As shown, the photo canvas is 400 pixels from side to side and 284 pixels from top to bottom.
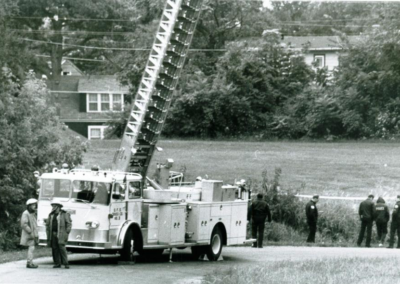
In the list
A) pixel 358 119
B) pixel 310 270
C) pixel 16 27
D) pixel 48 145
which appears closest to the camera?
pixel 310 270

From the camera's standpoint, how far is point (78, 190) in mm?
22891

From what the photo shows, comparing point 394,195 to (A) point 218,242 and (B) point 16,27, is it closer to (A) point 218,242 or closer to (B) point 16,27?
(A) point 218,242

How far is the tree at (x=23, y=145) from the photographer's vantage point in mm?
28469

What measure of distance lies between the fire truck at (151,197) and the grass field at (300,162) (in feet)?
30.1

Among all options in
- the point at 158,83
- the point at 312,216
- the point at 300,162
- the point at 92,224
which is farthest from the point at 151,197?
the point at 300,162

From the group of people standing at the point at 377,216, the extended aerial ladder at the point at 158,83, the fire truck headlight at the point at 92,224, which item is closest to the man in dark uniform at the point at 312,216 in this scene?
the group of people standing at the point at 377,216

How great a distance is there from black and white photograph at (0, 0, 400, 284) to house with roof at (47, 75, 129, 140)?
0.48 ft

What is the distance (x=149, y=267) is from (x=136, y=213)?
1.44 meters

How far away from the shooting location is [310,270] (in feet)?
70.7

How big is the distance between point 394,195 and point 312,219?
8.30 metres

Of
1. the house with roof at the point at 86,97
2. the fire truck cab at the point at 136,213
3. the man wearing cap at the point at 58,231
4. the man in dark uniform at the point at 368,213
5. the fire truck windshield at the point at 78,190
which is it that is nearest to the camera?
the man wearing cap at the point at 58,231

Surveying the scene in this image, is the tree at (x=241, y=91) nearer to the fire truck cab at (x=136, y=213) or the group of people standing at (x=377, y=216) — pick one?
the group of people standing at (x=377, y=216)

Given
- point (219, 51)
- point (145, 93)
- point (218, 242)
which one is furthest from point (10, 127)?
point (219, 51)

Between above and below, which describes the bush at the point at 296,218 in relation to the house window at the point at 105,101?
below
